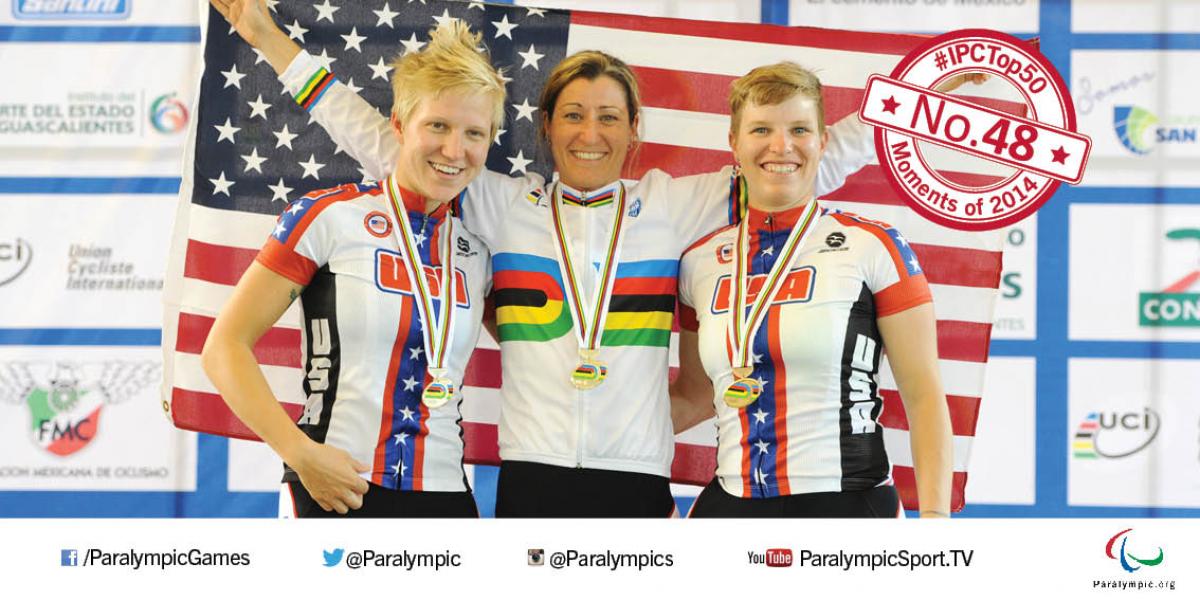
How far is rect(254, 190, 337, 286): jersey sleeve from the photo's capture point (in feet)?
7.84

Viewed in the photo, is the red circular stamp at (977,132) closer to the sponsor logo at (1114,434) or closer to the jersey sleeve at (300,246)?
the sponsor logo at (1114,434)

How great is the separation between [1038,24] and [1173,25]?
0.44 metres

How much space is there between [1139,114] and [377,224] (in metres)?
2.52

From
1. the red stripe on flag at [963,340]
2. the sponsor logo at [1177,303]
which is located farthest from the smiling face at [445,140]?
the sponsor logo at [1177,303]

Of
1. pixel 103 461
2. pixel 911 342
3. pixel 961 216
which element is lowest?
pixel 103 461

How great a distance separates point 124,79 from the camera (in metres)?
3.35

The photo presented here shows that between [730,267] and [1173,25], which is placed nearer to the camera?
[730,267]

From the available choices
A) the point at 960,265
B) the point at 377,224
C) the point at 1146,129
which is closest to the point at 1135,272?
the point at 1146,129

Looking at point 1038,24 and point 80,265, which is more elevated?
point 1038,24

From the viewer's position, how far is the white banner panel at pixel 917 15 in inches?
127

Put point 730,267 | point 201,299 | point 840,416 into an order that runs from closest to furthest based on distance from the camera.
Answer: point 840,416, point 730,267, point 201,299
